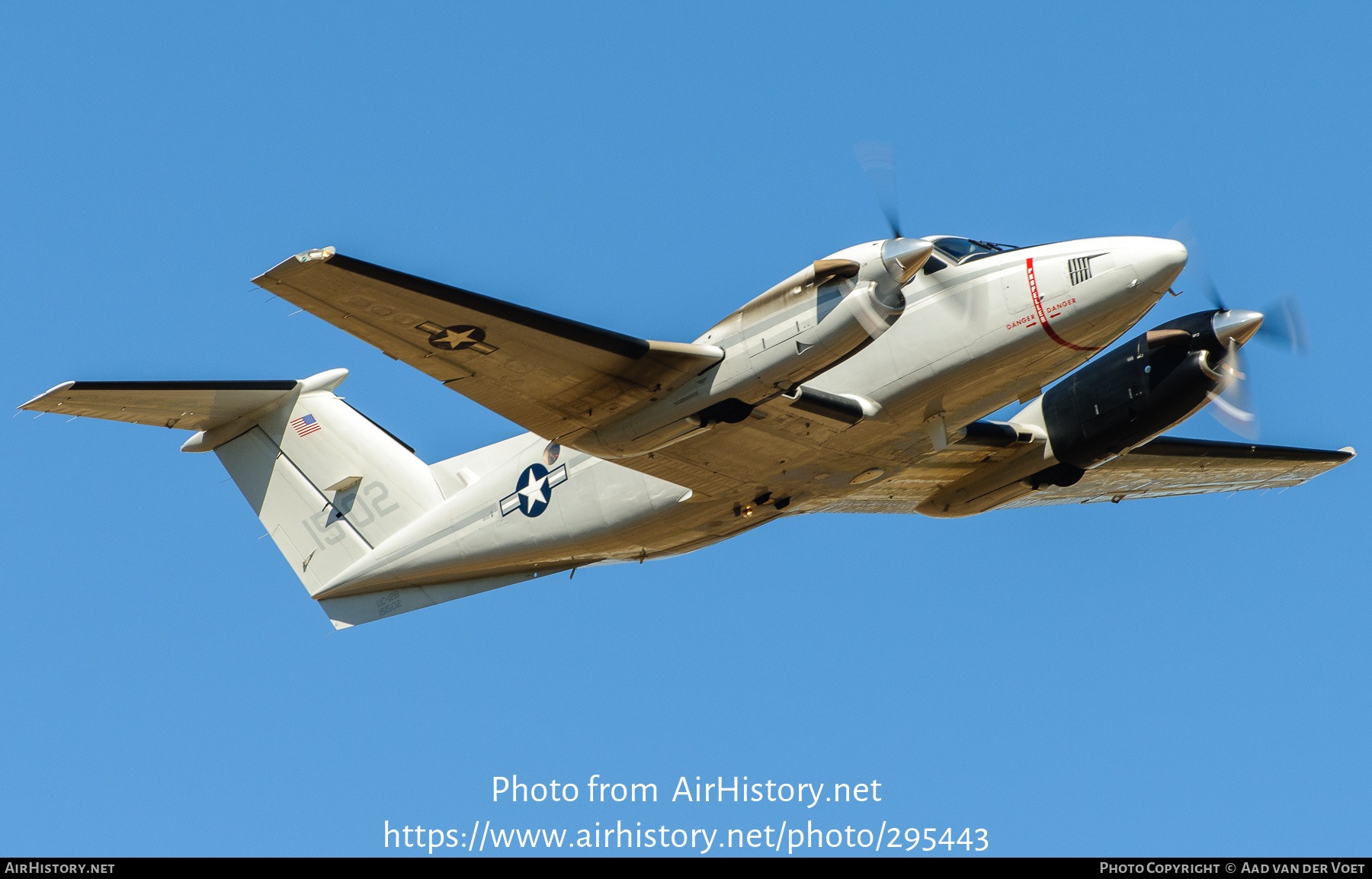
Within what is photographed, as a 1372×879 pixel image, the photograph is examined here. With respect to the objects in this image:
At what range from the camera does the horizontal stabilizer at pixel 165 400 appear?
13.9 meters

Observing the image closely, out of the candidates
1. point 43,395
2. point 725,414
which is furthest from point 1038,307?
point 43,395

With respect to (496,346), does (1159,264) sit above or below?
below

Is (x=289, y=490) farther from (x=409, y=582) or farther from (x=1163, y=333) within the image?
(x=1163, y=333)

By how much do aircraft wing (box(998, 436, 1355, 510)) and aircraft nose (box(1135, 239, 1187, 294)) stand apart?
5.49 metres

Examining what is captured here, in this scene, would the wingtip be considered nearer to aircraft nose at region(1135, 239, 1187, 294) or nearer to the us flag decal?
the us flag decal

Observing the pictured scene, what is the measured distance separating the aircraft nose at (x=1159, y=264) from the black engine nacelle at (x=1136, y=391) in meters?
2.05

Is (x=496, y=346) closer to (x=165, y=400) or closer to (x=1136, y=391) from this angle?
(x=165, y=400)

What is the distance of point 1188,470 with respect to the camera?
746 inches

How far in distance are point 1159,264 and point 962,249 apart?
1.99 metres

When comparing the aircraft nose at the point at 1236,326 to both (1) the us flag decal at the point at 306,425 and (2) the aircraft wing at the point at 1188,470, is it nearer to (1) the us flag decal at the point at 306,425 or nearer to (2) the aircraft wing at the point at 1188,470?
(2) the aircraft wing at the point at 1188,470

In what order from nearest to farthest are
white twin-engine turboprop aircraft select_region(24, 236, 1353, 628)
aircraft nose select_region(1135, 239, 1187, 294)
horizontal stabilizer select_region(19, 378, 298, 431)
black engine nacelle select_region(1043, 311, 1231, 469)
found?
white twin-engine turboprop aircraft select_region(24, 236, 1353, 628) → aircraft nose select_region(1135, 239, 1187, 294) → horizontal stabilizer select_region(19, 378, 298, 431) → black engine nacelle select_region(1043, 311, 1231, 469)

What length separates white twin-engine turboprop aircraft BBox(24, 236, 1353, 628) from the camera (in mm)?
11891

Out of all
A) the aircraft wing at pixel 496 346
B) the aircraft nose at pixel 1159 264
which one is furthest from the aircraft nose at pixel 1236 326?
the aircraft wing at pixel 496 346

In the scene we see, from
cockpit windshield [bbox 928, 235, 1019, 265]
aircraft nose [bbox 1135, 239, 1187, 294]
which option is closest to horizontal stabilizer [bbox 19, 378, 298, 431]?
cockpit windshield [bbox 928, 235, 1019, 265]
